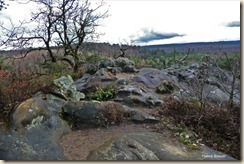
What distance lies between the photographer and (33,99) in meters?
4.98

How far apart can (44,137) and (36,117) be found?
47cm

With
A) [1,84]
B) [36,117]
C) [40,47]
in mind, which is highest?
[40,47]

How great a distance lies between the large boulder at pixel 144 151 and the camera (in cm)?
381

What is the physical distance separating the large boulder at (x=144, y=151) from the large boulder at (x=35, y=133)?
71 cm

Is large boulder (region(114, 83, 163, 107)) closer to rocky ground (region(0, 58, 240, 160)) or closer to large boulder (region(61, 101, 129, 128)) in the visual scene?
rocky ground (region(0, 58, 240, 160))

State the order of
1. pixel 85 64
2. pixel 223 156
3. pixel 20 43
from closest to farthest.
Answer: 1. pixel 223 156
2. pixel 20 43
3. pixel 85 64

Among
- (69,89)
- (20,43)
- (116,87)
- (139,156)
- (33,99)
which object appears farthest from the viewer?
(20,43)

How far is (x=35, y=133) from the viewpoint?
4406mm

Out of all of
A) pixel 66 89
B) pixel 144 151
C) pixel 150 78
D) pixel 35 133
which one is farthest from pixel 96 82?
pixel 144 151

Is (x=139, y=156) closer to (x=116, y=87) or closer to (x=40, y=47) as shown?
(x=116, y=87)

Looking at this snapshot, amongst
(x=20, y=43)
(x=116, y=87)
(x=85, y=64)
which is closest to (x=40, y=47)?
(x=20, y=43)

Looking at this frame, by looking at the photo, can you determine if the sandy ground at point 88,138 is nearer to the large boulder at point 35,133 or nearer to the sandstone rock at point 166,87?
the large boulder at point 35,133

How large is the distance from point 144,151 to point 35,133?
1.81 metres

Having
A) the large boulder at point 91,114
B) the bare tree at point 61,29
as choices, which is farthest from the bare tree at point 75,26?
the large boulder at point 91,114
